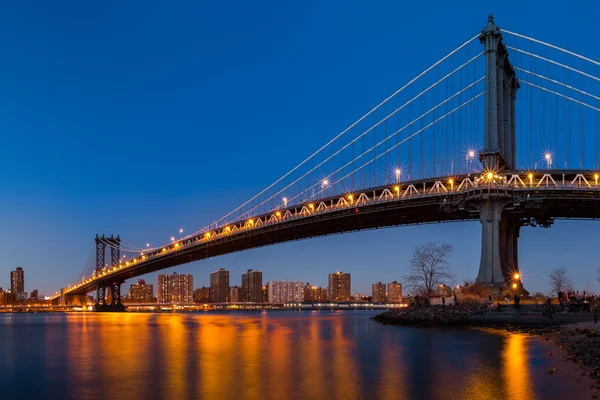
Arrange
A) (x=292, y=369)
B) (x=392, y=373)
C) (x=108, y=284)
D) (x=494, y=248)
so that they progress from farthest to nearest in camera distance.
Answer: (x=108, y=284) → (x=494, y=248) → (x=292, y=369) → (x=392, y=373)

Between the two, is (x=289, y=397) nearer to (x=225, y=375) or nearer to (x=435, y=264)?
(x=225, y=375)

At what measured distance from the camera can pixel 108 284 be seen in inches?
4596

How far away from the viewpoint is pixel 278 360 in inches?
1100

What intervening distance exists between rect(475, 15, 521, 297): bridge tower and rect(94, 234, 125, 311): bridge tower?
82.9 metres

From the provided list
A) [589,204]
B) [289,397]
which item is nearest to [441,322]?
[589,204]

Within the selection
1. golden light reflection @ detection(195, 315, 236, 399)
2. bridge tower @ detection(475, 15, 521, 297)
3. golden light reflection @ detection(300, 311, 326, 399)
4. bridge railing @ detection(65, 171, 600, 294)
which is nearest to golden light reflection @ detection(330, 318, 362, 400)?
golden light reflection @ detection(300, 311, 326, 399)

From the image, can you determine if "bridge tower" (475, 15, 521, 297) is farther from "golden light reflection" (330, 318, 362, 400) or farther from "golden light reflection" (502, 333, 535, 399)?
"golden light reflection" (330, 318, 362, 400)

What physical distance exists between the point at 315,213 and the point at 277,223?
5.76m

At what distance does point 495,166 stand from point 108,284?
8507 centimetres

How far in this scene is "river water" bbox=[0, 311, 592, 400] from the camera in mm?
19750

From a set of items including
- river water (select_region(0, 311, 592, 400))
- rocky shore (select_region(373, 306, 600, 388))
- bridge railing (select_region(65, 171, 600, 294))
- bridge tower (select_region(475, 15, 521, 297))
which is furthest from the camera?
bridge railing (select_region(65, 171, 600, 294))

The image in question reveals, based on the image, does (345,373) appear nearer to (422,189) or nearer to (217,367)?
(217,367)

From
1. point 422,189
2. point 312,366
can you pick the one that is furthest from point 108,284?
point 312,366

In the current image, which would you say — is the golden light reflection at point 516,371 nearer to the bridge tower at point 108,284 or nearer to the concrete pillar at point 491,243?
the concrete pillar at point 491,243
